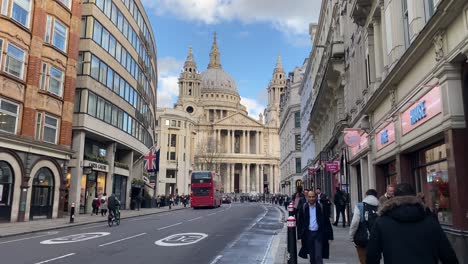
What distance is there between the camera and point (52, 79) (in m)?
29.6

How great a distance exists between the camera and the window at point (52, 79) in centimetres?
2875

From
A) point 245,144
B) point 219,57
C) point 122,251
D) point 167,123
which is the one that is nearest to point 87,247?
point 122,251

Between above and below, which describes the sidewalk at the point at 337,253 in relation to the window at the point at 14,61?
below

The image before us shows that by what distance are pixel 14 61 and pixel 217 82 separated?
508ft

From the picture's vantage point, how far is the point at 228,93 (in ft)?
579

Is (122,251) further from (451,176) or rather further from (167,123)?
(167,123)

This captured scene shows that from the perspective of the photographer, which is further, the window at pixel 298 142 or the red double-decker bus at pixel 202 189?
the window at pixel 298 142

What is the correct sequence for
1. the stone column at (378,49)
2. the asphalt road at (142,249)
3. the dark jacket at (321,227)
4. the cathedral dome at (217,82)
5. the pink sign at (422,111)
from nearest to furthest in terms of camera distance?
the dark jacket at (321,227) < the pink sign at (422,111) < the asphalt road at (142,249) < the stone column at (378,49) < the cathedral dome at (217,82)

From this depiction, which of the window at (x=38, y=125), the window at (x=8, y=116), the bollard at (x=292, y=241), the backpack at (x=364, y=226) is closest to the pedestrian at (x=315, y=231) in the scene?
the bollard at (x=292, y=241)

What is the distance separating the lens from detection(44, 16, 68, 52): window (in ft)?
96.2

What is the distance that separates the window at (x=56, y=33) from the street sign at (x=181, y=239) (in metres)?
18.8

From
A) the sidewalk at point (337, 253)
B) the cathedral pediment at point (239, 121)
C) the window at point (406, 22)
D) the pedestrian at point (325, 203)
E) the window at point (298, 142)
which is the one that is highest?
the cathedral pediment at point (239, 121)

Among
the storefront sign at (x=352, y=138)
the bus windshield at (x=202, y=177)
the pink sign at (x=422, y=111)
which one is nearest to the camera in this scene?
the pink sign at (x=422, y=111)

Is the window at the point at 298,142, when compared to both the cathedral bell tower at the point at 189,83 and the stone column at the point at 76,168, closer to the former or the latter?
the stone column at the point at 76,168
